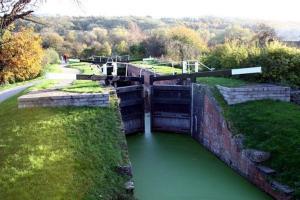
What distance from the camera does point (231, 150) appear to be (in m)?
11.2

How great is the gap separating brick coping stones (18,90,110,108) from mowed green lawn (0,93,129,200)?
0.81 feet

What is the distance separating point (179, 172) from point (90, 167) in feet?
11.6

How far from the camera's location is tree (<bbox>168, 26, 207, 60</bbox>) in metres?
28.3

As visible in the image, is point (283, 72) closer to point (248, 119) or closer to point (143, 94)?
point (248, 119)

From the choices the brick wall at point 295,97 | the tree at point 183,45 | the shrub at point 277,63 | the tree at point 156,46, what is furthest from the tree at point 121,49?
the brick wall at point 295,97

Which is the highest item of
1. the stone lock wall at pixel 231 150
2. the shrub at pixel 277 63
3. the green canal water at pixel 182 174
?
the shrub at pixel 277 63

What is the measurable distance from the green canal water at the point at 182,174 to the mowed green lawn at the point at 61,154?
1363 mm

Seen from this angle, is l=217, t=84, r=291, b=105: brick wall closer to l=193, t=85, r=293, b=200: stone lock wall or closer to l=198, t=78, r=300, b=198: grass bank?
l=198, t=78, r=300, b=198: grass bank

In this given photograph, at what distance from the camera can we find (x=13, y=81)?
26.0 m

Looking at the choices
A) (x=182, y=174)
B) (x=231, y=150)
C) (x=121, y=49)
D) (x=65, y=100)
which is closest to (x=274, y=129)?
(x=231, y=150)

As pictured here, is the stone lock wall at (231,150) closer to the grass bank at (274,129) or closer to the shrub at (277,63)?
the grass bank at (274,129)

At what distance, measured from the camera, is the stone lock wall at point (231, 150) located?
30.0 feet

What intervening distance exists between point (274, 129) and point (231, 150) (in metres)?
1.29

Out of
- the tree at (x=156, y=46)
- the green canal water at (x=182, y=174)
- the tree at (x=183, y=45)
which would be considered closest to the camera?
the green canal water at (x=182, y=174)
